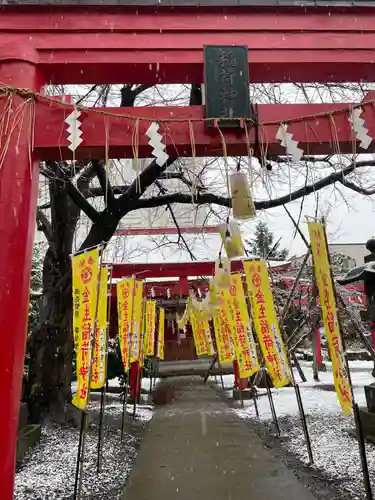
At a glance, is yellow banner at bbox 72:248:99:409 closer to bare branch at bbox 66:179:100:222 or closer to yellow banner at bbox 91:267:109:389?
yellow banner at bbox 91:267:109:389

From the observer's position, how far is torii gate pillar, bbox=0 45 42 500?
3.69 meters

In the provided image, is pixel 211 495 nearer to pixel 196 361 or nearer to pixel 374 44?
pixel 374 44

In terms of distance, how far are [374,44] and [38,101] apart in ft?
12.4

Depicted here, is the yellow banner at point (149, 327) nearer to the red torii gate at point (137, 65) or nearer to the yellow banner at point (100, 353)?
the yellow banner at point (100, 353)

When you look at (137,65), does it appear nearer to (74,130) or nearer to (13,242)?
(74,130)

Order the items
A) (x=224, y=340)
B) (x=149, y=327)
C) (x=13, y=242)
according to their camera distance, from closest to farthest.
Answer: (x=13, y=242) < (x=224, y=340) < (x=149, y=327)

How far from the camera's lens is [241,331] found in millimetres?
10297

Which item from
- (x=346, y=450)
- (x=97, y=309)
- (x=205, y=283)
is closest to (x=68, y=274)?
(x=97, y=309)

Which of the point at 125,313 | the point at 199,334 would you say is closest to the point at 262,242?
the point at 199,334

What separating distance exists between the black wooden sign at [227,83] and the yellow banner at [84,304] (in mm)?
2793

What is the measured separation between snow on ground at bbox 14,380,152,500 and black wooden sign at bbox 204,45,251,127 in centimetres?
515

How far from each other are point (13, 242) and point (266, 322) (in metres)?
5.27

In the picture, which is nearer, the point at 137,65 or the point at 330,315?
the point at 137,65

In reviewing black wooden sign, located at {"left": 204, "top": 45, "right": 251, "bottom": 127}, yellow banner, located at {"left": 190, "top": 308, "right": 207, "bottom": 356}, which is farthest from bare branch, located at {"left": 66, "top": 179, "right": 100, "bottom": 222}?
yellow banner, located at {"left": 190, "top": 308, "right": 207, "bottom": 356}
